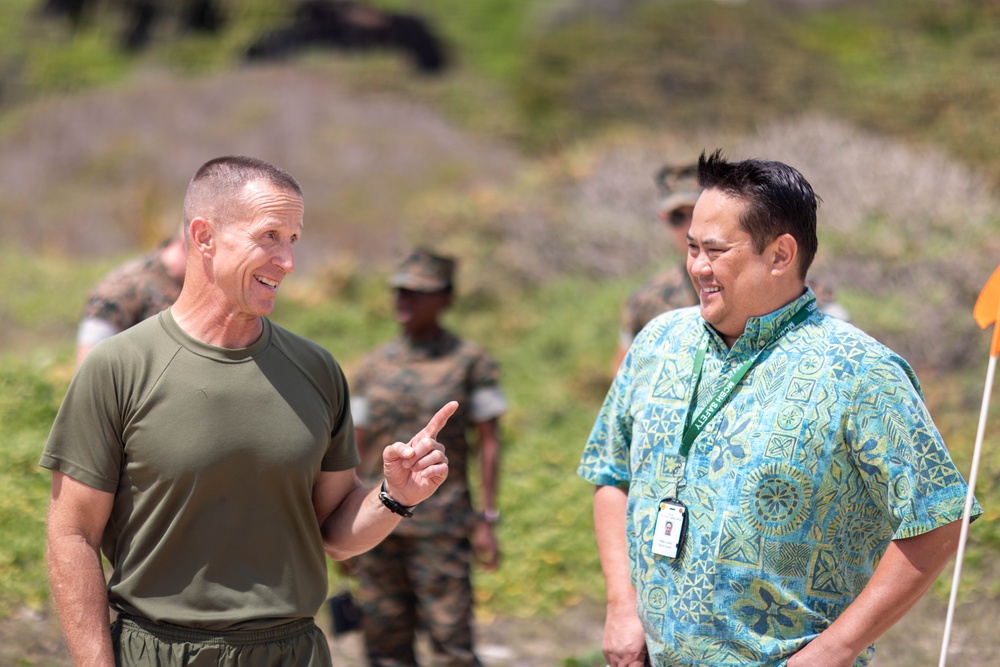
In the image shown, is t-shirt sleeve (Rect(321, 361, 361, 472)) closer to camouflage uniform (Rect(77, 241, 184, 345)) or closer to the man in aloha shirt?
the man in aloha shirt

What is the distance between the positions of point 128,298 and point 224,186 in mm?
2340

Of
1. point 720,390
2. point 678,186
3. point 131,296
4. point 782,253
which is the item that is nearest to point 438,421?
point 720,390

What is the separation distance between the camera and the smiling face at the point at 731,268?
2.79 meters

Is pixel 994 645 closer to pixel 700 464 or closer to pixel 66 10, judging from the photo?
pixel 700 464

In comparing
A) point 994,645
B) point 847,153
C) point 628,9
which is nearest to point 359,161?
point 628,9

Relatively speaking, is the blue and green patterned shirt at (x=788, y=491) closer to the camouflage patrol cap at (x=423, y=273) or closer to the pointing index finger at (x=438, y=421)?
the pointing index finger at (x=438, y=421)

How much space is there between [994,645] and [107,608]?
5021 millimetres

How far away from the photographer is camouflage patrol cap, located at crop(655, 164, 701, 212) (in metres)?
4.99

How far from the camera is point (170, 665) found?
260cm

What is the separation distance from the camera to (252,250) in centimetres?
268

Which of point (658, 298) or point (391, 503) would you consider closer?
point (391, 503)

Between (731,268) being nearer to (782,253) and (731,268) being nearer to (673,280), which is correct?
(782,253)

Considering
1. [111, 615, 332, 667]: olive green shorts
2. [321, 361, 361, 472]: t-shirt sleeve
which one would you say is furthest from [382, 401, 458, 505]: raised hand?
[111, 615, 332, 667]: olive green shorts

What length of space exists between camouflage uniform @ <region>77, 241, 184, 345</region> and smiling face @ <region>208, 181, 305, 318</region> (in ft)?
7.30
